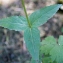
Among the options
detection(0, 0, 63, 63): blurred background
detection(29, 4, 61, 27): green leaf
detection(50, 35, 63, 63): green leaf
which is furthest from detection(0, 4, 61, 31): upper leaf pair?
detection(0, 0, 63, 63): blurred background

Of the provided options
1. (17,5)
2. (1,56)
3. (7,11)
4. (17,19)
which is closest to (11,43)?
(1,56)

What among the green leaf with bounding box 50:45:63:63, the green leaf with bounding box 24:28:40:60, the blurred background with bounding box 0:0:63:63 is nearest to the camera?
the green leaf with bounding box 24:28:40:60

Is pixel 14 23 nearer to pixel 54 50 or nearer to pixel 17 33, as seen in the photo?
pixel 54 50

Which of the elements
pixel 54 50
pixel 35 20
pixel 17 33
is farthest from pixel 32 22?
pixel 17 33

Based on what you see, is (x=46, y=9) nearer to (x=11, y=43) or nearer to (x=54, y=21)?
(x=11, y=43)

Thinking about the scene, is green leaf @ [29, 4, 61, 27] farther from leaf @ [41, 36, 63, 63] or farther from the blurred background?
the blurred background

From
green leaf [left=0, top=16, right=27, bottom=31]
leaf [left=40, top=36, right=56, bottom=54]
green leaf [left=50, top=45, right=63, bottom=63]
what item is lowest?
green leaf [left=50, top=45, right=63, bottom=63]
